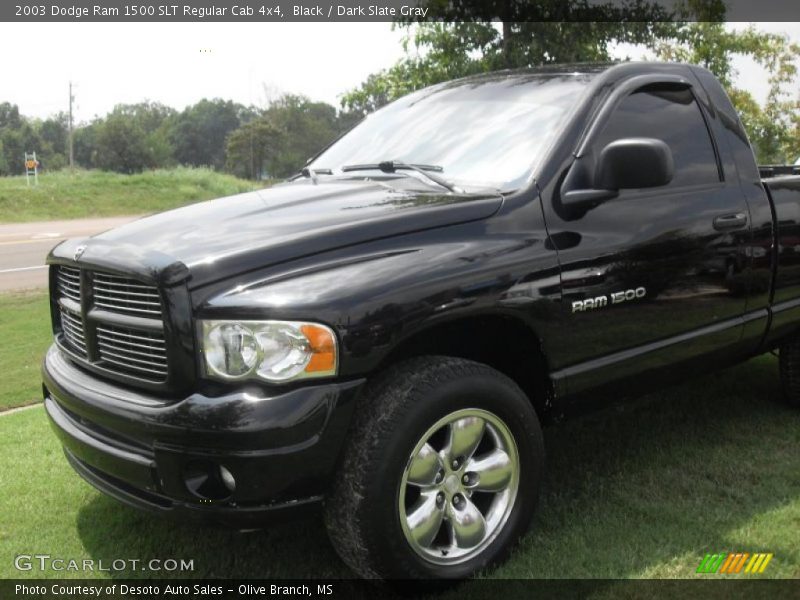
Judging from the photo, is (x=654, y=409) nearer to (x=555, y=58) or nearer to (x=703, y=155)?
(x=703, y=155)

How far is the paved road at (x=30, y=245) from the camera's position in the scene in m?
12.6

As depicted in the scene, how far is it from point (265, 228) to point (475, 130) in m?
1.20

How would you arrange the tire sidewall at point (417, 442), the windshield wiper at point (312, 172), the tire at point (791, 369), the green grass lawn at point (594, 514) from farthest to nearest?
the tire at point (791, 369)
the windshield wiper at point (312, 172)
the green grass lawn at point (594, 514)
the tire sidewall at point (417, 442)

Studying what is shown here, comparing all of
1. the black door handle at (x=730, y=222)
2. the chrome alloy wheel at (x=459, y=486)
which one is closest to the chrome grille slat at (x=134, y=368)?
the chrome alloy wheel at (x=459, y=486)

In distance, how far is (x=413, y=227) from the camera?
274 cm

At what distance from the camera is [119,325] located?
8.73ft

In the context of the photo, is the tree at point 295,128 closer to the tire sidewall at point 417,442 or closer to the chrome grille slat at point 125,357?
the chrome grille slat at point 125,357

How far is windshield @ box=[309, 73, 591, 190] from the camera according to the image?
10.7 feet

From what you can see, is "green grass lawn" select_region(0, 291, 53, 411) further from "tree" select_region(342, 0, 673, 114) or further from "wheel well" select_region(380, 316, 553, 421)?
"tree" select_region(342, 0, 673, 114)

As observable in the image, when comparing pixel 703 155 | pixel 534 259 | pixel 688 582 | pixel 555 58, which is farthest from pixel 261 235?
pixel 555 58

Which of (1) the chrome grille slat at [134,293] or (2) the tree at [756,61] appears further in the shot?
(2) the tree at [756,61]

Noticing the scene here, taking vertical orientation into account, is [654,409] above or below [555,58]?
below

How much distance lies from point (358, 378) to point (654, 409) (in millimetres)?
2831

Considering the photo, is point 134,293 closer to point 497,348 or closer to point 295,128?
point 497,348
